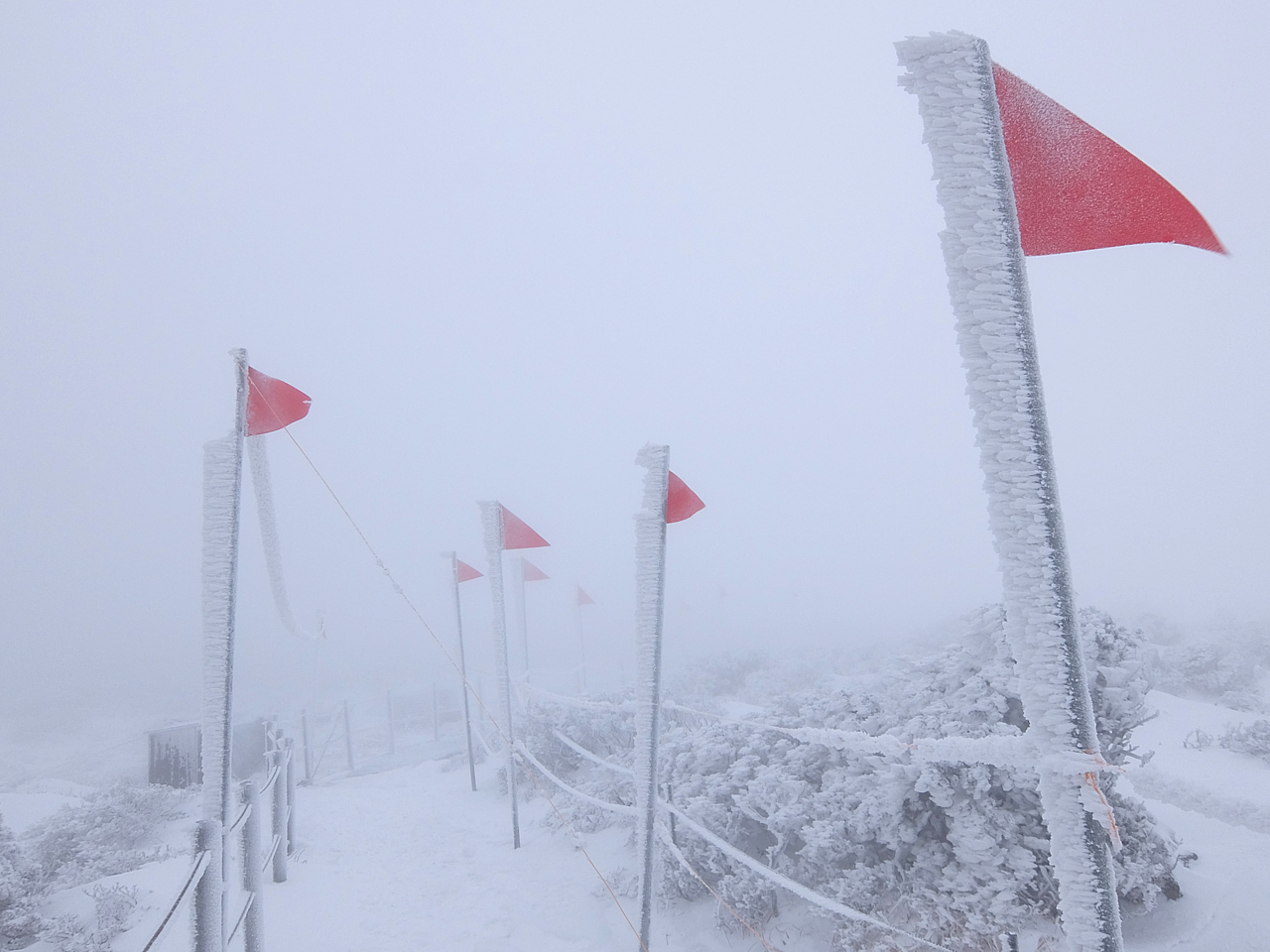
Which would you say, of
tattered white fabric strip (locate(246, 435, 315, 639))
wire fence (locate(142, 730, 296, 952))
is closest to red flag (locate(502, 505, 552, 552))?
tattered white fabric strip (locate(246, 435, 315, 639))

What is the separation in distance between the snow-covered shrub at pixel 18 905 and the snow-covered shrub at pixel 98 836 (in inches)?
7.5

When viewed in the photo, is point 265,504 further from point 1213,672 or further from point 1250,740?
point 1213,672

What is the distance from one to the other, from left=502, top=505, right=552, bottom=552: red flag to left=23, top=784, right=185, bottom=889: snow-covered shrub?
13.7ft

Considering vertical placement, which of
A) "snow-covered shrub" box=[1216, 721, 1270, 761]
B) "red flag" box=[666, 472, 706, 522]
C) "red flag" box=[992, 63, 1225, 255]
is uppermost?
"red flag" box=[992, 63, 1225, 255]

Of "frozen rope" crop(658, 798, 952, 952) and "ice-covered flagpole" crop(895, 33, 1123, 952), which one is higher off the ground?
"ice-covered flagpole" crop(895, 33, 1123, 952)

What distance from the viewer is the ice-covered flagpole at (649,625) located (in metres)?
3.99

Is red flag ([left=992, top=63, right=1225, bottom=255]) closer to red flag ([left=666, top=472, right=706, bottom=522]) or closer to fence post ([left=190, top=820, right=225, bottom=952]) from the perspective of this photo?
red flag ([left=666, top=472, right=706, bottom=522])

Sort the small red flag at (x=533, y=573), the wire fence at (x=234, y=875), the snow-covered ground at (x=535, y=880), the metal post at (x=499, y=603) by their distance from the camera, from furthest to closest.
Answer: the small red flag at (x=533, y=573)
the metal post at (x=499, y=603)
the snow-covered ground at (x=535, y=880)
the wire fence at (x=234, y=875)

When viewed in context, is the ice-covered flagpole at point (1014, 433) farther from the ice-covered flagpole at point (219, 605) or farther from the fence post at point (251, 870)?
the fence post at point (251, 870)

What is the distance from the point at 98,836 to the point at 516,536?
454cm

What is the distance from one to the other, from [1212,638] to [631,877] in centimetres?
873

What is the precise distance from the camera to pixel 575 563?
57.3 m

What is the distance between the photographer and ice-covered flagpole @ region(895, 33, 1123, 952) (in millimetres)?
1678

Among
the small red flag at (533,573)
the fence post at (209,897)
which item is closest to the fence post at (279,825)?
the fence post at (209,897)
